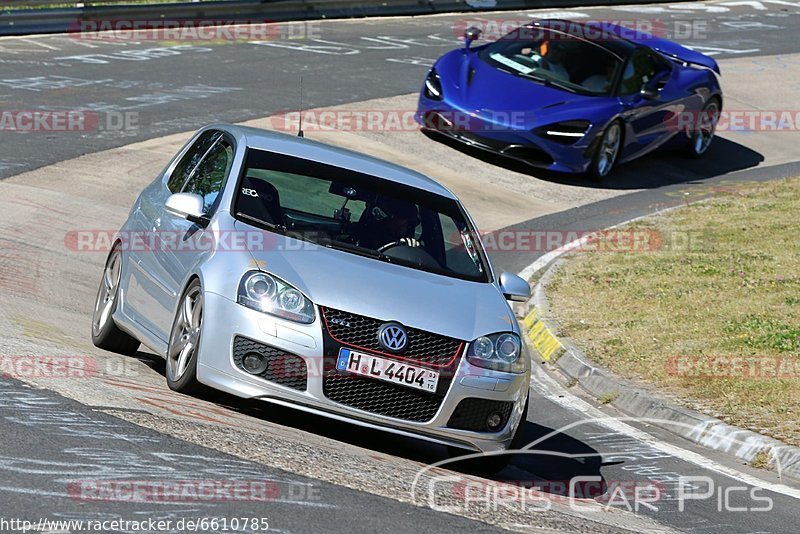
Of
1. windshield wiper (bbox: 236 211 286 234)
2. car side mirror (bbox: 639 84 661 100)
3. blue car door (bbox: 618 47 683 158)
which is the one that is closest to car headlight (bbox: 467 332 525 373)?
windshield wiper (bbox: 236 211 286 234)

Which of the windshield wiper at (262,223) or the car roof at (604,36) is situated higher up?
the windshield wiper at (262,223)

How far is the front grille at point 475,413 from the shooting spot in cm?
706

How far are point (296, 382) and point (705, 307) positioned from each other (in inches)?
213

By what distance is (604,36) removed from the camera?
58.8ft

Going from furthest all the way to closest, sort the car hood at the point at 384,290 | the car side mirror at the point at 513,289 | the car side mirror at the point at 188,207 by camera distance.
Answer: the car side mirror at the point at 513,289 → the car side mirror at the point at 188,207 → the car hood at the point at 384,290

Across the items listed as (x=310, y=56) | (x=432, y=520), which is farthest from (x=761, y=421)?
(x=310, y=56)

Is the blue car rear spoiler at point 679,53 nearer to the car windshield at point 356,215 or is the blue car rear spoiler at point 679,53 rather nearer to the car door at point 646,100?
the car door at point 646,100

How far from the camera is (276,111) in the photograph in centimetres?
1769

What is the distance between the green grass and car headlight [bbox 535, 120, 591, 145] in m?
1.62

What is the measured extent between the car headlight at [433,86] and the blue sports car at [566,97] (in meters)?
0.01

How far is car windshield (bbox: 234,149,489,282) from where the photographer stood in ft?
25.5
